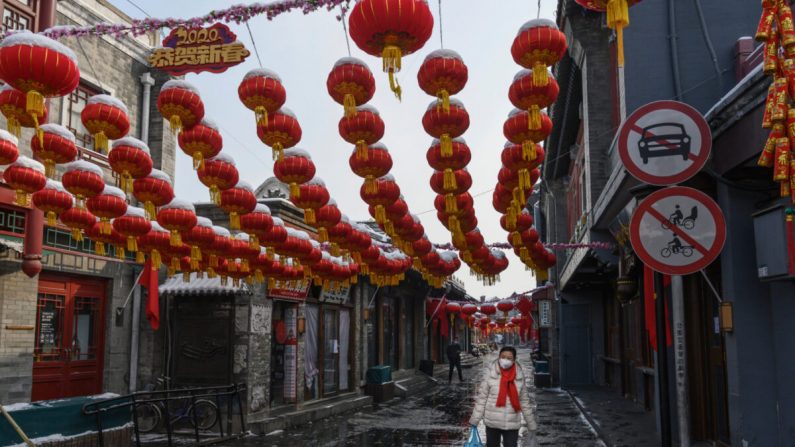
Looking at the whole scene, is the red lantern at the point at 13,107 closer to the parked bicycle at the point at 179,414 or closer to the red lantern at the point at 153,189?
the red lantern at the point at 153,189

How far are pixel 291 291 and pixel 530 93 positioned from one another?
10.4 meters

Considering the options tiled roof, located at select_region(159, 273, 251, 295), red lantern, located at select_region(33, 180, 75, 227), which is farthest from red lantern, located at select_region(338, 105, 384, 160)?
tiled roof, located at select_region(159, 273, 251, 295)

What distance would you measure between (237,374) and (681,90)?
10834 millimetres

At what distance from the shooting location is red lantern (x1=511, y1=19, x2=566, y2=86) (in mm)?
7391

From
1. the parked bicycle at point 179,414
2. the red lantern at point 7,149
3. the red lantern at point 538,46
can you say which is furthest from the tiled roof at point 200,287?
the red lantern at point 538,46

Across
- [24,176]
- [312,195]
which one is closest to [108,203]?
[24,176]

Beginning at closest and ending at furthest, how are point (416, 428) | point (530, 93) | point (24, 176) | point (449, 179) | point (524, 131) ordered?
point (530, 93), point (524, 131), point (24, 176), point (449, 179), point (416, 428)

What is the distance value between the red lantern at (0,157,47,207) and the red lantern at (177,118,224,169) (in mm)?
2320

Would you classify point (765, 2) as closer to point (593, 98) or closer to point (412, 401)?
point (593, 98)

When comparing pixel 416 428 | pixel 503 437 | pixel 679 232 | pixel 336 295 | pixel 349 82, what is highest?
pixel 349 82

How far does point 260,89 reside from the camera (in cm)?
816

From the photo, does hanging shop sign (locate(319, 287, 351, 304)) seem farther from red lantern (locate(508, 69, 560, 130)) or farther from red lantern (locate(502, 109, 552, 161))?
red lantern (locate(508, 69, 560, 130))

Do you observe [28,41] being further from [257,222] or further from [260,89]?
[257,222]

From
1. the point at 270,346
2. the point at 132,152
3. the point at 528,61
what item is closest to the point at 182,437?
the point at 270,346
